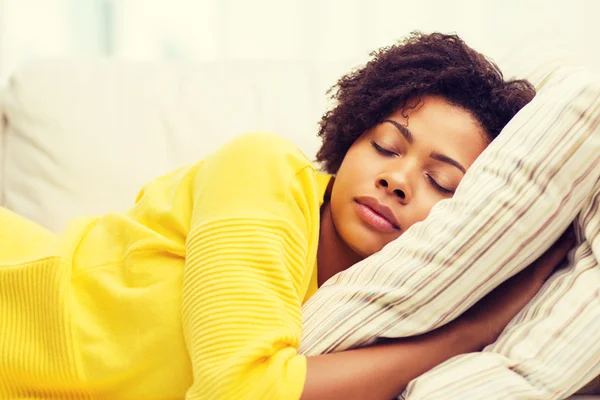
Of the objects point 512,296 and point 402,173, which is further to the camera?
point 402,173

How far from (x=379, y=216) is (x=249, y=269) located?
11.5 inches

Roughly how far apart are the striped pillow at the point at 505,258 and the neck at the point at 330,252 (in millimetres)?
223

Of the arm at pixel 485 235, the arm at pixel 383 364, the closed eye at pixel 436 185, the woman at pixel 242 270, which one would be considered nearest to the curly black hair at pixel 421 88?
the woman at pixel 242 270

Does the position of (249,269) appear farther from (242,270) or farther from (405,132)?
(405,132)

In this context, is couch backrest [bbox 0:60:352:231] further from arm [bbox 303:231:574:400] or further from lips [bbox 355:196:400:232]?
arm [bbox 303:231:574:400]

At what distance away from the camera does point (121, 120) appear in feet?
5.16

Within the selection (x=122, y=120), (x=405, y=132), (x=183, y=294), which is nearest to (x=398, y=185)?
(x=405, y=132)

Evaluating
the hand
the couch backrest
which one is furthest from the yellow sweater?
the couch backrest

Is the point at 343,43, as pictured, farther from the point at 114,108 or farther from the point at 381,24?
the point at 114,108

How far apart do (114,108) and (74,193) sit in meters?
0.21

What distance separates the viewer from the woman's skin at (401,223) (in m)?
0.94

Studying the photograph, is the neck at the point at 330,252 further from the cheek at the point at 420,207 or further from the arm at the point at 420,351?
the arm at the point at 420,351

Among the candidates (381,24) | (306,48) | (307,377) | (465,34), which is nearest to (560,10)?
(465,34)

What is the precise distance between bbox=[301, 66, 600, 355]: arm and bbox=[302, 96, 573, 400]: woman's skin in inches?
1.7
